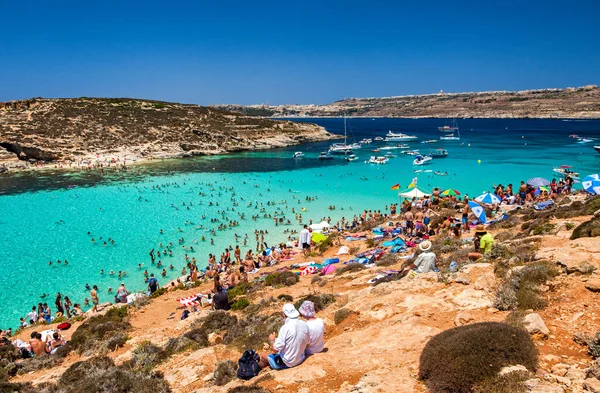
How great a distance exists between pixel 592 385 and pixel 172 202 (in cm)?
3732

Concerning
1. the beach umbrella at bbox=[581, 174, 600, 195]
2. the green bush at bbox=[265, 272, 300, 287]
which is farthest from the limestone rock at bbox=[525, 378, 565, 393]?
the beach umbrella at bbox=[581, 174, 600, 195]

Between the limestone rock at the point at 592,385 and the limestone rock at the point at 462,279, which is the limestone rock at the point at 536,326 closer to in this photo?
the limestone rock at the point at 592,385

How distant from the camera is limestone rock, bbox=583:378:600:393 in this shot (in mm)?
4206

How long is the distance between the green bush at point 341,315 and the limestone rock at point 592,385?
4.98m

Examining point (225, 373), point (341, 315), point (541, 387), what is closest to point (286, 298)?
point (341, 315)

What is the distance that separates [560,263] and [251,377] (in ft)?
21.8

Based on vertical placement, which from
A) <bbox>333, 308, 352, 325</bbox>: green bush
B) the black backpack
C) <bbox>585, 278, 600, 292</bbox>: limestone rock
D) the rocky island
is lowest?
<bbox>333, 308, 352, 325</bbox>: green bush

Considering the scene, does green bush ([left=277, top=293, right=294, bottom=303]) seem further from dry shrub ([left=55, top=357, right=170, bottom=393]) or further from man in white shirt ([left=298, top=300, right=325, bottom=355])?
man in white shirt ([left=298, top=300, right=325, bottom=355])

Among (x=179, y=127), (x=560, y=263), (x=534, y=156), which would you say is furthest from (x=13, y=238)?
(x=534, y=156)

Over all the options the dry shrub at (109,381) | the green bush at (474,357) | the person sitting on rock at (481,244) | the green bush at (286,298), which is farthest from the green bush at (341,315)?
the person sitting on rock at (481,244)

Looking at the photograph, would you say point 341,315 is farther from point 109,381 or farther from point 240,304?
point 109,381

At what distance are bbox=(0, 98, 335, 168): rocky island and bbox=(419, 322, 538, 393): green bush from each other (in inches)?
2584

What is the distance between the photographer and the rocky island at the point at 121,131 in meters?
61.2

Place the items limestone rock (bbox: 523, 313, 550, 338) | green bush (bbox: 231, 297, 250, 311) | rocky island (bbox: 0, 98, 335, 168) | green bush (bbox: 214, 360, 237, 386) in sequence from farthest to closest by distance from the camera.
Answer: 1. rocky island (bbox: 0, 98, 335, 168)
2. green bush (bbox: 231, 297, 250, 311)
3. green bush (bbox: 214, 360, 237, 386)
4. limestone rock (bbox: 523, 313, 550, 338)
